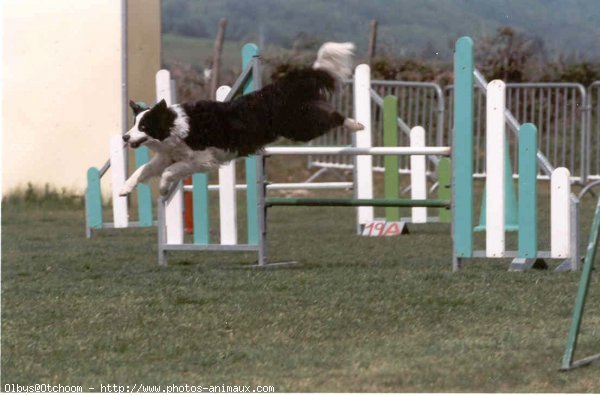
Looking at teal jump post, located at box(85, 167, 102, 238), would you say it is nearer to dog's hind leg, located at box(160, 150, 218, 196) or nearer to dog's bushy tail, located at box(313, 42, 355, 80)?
dog's hind leg, located at box(160, 150, 218, 196)

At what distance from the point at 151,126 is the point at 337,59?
96 centimetres

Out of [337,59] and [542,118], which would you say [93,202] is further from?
[542,118]

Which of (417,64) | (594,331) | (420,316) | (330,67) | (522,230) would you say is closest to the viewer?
(594,331)

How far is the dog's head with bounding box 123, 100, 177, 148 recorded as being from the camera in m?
6.18

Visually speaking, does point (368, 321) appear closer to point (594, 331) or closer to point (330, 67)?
point (594, 331)

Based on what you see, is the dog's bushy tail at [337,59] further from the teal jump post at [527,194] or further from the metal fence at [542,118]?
the metal fence at [542,118]

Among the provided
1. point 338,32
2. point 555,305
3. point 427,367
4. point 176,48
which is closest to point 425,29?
point 338,32

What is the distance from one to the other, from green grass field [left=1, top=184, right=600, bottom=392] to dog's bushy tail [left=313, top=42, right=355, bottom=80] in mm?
1053

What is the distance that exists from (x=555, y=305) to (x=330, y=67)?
63.2 inches

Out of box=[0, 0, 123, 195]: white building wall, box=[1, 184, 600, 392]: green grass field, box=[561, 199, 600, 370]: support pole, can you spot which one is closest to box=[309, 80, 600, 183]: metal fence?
box=[0, 0, 123, 195]: white building wall

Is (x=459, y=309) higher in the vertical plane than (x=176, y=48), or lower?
lower

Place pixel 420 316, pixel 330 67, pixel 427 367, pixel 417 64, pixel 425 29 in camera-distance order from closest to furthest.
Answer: pixel 427 367
pixel 420 316
pixel 330 67
pixel 417 64
pixel 425 29

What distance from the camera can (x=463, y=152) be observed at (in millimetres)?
6922

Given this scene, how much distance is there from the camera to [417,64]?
57.7 feet
